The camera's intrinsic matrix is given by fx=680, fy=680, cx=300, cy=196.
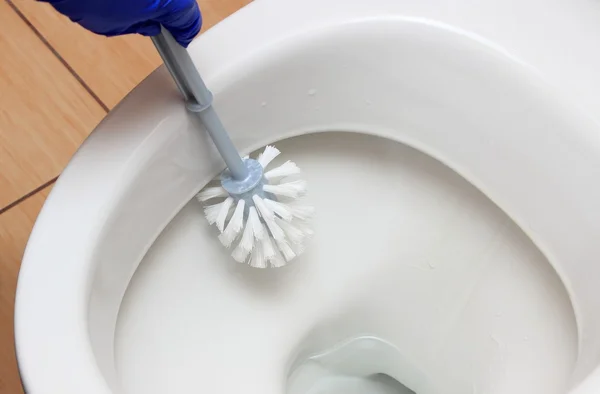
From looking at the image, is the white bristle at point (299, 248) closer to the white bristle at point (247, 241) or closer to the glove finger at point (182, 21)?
the white bristle at point (247, 241)

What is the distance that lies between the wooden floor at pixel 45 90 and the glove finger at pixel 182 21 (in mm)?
489

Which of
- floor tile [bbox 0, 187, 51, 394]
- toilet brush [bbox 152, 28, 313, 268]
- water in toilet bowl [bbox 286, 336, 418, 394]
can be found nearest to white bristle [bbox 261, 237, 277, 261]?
toilet brush [bbox 152, 28, 313, 268]

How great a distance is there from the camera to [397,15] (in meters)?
0.49

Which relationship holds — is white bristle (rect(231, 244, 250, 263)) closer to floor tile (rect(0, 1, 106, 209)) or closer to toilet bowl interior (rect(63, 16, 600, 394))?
toilet bowl interior (rect(63, 16, 600, 394))

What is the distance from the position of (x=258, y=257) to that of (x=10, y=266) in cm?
42

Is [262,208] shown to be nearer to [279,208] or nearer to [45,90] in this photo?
[279,208]

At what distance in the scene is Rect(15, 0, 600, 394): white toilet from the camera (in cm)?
44

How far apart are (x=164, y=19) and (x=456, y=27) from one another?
0.21m

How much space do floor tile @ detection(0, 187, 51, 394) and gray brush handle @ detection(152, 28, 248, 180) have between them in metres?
0.43

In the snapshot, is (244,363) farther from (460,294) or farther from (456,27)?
(456,27)

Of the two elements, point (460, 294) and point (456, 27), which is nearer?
point (456, 27)

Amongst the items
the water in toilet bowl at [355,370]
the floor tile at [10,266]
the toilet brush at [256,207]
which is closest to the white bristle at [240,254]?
the toilet brush at [256,207]

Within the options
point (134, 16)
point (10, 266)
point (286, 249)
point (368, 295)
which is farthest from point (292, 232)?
point (10, 266)

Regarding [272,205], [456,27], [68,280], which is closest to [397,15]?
[456,27]
